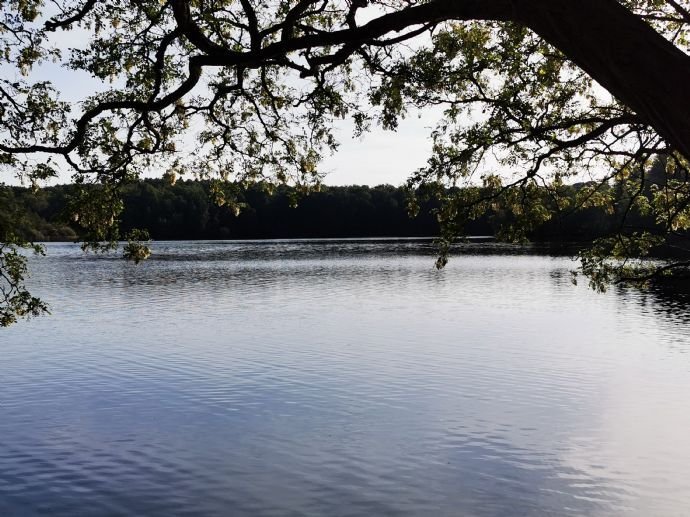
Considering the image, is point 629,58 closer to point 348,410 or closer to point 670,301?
point 348,410

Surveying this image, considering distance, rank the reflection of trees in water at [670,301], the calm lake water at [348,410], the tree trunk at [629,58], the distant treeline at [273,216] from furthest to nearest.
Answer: the distant treeline at [273,216], the reflection of trees in water at [670,301], the calm lake water at [348,410], the tree trunk at [629,58]

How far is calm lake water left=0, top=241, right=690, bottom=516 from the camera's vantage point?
12203 mm

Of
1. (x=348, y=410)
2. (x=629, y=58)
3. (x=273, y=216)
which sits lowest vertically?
(x=348, y=410)

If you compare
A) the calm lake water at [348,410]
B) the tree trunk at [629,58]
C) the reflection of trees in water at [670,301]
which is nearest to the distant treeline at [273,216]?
the reflection of trees in water at [670,301]

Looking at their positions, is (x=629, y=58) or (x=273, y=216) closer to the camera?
(x=629, y=58)

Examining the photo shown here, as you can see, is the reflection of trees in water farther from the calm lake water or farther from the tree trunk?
the tree trunk

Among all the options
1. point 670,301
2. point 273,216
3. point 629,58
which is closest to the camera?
point 629,58

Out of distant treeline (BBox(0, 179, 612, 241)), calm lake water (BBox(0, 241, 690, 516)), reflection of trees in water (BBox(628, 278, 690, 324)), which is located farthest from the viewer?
distant treeline (BBox(0, 179, 612, 241))

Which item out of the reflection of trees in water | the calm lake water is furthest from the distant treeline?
the calm lake water

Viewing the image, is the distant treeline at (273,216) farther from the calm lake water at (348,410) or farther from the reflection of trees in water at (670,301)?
the calm lake water at (348,410)

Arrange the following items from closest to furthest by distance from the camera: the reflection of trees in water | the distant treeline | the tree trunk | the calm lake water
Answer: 1. the tree trunk
2. the calm lake water
3. the reflection of trees in water
4. the distant treeline

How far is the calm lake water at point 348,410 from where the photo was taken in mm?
12203

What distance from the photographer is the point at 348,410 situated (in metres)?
17.5

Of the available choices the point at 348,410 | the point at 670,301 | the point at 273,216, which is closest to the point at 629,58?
the point at 348,410
